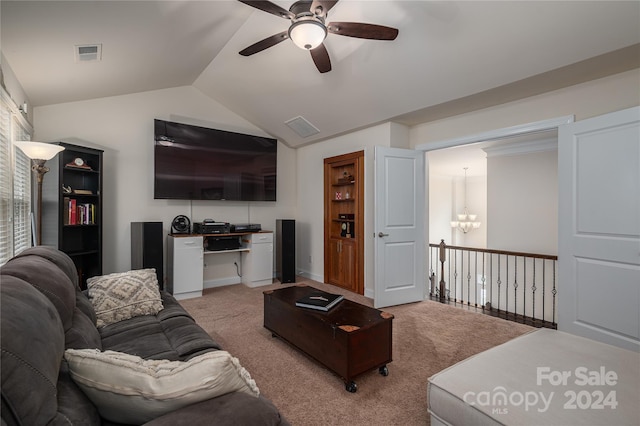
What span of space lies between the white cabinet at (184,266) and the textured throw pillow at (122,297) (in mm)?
1655

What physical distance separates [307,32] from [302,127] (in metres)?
2.66

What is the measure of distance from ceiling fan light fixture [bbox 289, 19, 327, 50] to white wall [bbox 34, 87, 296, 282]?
3079 millimetres

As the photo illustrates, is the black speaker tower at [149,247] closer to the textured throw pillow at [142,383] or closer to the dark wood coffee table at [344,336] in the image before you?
the dark wood coffee table at [344,336]

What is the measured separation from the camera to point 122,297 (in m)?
2.21

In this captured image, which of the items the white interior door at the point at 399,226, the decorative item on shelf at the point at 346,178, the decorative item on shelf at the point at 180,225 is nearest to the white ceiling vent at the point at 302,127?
the decorative item on shelf at the point at 346,178

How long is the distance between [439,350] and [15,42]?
4088mm

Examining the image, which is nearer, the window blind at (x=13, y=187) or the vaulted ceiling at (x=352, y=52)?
the vaulted ceiling at (x=352, y=52)

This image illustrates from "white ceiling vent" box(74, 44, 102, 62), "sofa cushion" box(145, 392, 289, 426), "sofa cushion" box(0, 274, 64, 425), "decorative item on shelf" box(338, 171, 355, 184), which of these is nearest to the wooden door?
"decorative item on shelf" box(338, 171, 355, 184)

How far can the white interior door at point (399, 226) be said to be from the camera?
3701 mm

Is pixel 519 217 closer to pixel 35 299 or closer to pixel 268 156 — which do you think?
pixel 268 156

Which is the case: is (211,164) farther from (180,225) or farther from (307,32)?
(307,32)

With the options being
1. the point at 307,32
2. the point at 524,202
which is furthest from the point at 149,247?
the point at 524,202

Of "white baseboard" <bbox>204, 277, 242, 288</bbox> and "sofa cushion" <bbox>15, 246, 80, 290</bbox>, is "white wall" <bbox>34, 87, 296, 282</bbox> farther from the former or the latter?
"sofa cushion" <bbox>15, 246, 80, 290</bbox>

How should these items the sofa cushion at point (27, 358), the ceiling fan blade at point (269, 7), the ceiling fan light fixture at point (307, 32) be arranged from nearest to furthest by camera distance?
1. the sofa cushion at point (27, 358)
2. the ceiling fan blade at point (269, 7)
3. the ceiling fan light fixture at point (307, 32)
